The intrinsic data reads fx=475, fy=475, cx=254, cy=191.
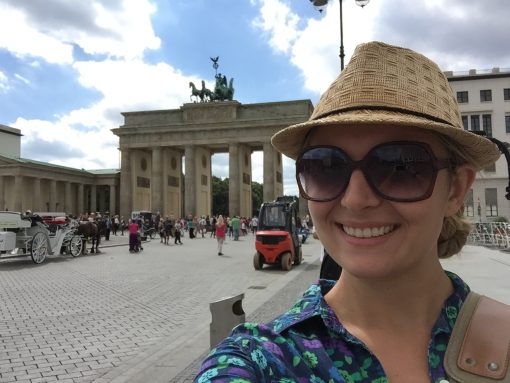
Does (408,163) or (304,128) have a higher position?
(304,128)

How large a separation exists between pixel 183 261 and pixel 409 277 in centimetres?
1853

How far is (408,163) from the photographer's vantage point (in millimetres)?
1370

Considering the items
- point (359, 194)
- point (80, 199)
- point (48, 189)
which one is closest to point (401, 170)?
point (359, 194)

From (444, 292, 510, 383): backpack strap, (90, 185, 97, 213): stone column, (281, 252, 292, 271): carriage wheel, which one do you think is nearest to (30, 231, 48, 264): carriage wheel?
→ (281, 252, 292, 271): carriage wheel

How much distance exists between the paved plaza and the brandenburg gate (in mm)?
43846

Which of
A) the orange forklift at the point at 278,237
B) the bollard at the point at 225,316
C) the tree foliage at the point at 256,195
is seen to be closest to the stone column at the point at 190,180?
the tree foliage at the point at 256,195

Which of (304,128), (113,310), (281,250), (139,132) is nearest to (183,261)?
(281,250)

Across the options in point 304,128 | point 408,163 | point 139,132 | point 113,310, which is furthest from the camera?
point 139,132

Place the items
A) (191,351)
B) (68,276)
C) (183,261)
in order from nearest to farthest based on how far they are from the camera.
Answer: (191,351)
(68,276)
(183,261)

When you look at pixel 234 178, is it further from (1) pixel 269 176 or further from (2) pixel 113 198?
(2) pixel 113 198

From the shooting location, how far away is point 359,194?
4.51ft

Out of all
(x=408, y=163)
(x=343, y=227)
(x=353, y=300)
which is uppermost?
(x=408, y=163)

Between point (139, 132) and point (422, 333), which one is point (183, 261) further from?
point (139, 132)

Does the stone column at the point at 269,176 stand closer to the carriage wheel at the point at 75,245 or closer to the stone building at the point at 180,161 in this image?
the stone building at the point at 180,161
